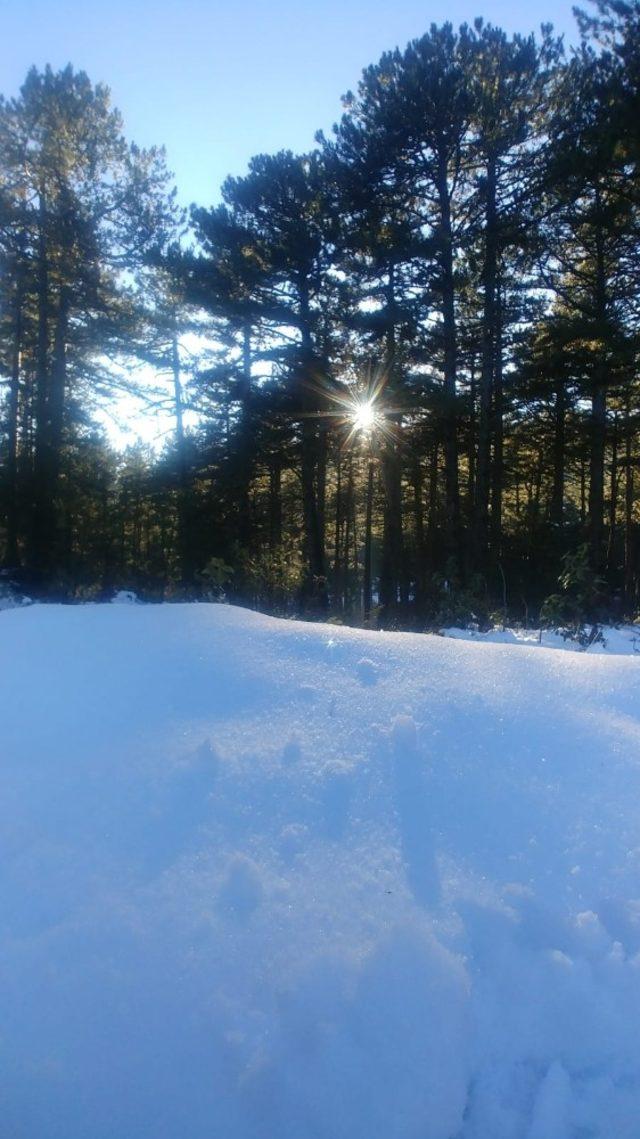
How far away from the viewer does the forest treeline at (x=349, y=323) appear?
1072cm

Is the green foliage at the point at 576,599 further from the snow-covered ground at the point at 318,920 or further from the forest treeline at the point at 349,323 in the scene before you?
the snow-covered ground at the point at 318,920

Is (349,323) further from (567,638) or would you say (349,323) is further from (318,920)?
(318,920)

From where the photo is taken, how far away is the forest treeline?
10719 millimetres

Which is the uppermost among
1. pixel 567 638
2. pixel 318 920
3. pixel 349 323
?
pixel 349 323

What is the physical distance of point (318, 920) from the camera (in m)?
1.49

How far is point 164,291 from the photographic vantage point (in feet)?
51.4

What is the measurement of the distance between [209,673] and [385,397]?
10.6 m

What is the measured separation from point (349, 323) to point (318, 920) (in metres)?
12.2

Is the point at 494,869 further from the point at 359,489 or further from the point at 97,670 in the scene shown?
the point at 359,489

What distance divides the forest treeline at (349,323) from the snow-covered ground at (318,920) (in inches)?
235

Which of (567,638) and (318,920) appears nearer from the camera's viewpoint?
(318,920)

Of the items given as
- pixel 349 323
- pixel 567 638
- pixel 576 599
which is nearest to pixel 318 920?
pixel 567 638

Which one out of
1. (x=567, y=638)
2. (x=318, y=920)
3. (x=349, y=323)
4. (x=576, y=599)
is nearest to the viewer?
(x=318, y=920)

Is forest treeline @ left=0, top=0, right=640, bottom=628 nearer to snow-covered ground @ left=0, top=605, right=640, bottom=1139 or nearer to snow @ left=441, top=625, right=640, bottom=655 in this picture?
snow @ left=441, top=625, right=640, bottom=655
